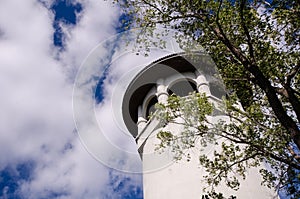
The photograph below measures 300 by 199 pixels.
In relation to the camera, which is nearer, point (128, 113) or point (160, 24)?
point (160, 24)

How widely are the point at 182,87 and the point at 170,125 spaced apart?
2228 mm

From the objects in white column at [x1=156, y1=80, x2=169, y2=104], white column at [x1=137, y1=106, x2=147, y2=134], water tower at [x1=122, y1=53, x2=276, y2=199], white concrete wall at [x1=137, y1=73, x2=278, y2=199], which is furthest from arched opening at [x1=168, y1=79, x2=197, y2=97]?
white column at [x1=137, y1=106, x2=147, y2=134]

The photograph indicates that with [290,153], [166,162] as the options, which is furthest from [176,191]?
[290,153]

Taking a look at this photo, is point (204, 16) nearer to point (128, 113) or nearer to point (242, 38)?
point (242, 38)

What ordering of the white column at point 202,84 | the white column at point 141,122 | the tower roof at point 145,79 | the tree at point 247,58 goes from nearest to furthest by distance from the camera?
the tree at point 247,58
the white column at point 202,84
the tower roof at point 145,79
the white column at point 141,122

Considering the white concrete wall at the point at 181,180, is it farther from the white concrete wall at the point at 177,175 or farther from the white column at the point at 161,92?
the white column at the point at 161,92

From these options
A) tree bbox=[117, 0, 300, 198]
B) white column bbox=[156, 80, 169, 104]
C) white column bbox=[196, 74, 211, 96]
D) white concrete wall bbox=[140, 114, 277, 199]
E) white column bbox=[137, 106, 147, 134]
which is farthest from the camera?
white column bbox=[137, 106, 147, 134]

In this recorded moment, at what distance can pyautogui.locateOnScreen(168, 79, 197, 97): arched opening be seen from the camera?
1194 cm

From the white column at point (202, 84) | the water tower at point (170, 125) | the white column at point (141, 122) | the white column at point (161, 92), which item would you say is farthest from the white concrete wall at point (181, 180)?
the white column at point (202, 84)

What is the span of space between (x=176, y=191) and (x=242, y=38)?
5.08 metres

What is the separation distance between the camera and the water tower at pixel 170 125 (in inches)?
346

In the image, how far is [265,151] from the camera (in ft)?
18.3

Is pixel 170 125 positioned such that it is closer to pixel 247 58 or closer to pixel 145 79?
pixel 145 79

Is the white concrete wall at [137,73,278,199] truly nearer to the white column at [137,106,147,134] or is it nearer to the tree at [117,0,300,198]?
the white column at [137,106,147,134]
